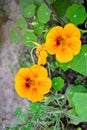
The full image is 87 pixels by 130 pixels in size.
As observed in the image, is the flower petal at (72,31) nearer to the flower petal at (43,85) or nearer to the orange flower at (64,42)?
the orange flower at (64,42)

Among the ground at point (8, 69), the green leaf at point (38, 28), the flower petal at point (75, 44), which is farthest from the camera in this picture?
the ground at point (8, 69)

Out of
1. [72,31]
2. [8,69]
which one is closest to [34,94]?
[72,31]

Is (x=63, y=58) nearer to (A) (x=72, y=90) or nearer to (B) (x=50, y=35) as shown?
(B) (x=50, y=35)

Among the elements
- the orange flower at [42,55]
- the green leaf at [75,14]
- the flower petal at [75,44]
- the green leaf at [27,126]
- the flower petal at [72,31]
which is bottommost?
the green leaf at [27,126]

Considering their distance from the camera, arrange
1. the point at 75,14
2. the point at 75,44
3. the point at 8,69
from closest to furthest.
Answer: the point at 75,44 → the point at 75,14 → the point at 8,69

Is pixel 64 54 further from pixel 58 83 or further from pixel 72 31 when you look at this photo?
pixel 58 83

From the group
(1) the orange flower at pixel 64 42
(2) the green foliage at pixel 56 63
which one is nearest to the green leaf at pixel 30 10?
(2) the green foliage at pixel 56 63
